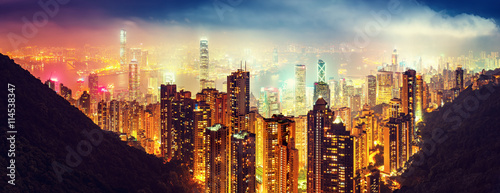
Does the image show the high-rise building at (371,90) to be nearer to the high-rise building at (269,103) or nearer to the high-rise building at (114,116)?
the high-rise building at (269,103)

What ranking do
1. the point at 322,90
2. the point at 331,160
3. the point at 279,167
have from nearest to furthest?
1. the point at 331,160
2. the point at 279,167
3. the point at 322,90

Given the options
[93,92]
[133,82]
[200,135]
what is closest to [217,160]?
[200,135]

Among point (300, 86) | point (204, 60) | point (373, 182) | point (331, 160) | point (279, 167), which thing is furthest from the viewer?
point (300, 86)

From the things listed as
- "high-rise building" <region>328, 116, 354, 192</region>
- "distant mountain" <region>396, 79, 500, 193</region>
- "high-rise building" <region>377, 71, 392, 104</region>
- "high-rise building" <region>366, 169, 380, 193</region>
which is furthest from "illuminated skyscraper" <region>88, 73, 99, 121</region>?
"high-rise building" <region>377, 71, 392, 104</region>

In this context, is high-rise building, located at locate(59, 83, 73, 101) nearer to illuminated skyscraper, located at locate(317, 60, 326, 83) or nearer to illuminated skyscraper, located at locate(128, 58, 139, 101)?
illuminated skyscraper, located at locate(128, 58, 139, 101)

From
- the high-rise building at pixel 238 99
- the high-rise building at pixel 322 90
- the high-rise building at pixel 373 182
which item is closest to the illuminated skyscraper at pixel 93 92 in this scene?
the high-rise building at pixel 238 99

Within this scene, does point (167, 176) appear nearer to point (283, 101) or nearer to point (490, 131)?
point (490, 131)

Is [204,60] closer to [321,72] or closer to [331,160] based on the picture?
[321,72]
